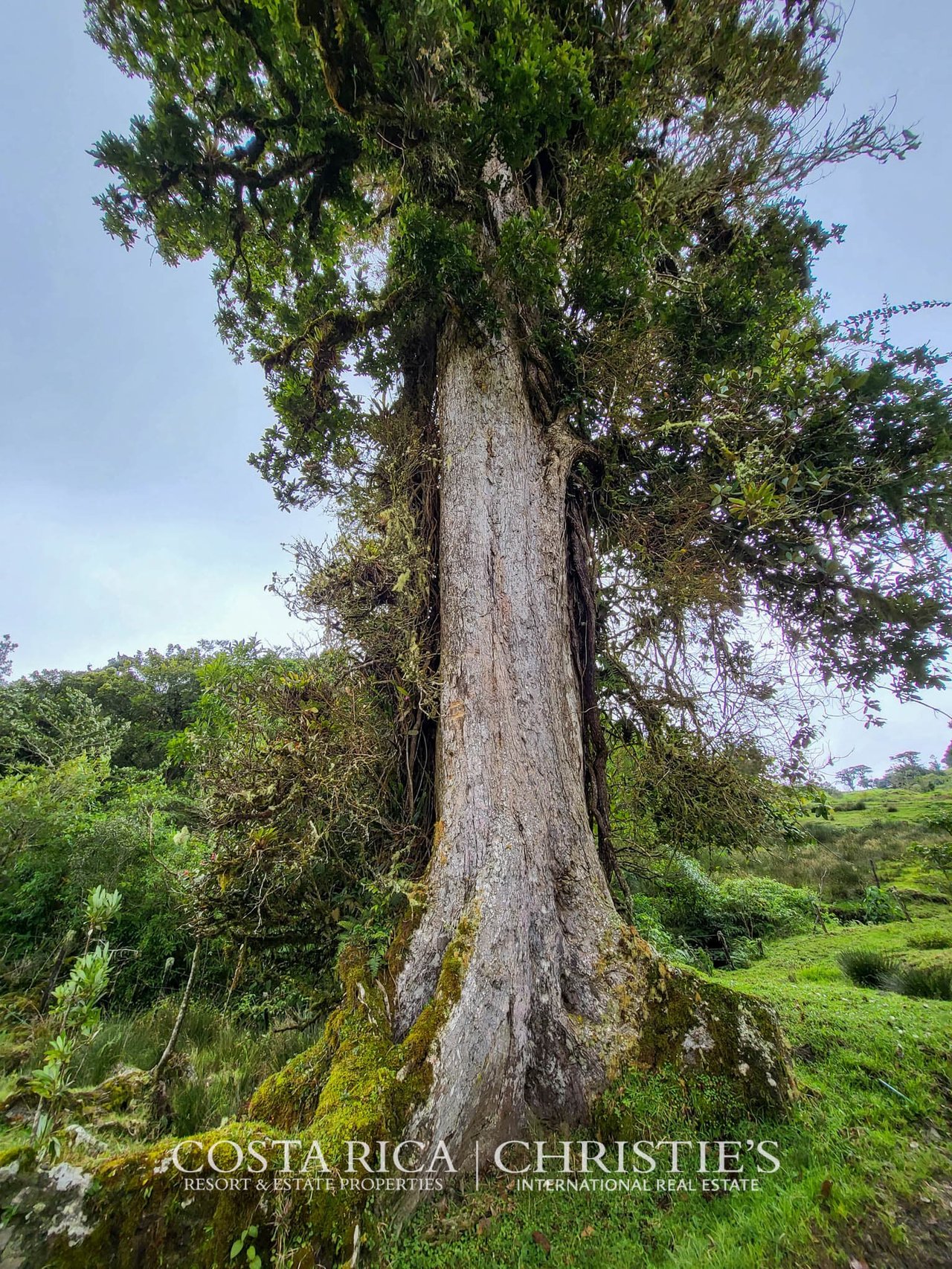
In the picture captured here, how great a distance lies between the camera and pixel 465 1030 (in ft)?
7.99

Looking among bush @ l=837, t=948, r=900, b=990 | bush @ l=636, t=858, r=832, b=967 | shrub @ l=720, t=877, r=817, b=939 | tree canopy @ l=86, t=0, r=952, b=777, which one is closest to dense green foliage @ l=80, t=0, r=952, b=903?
tree canopy @ l=86, t=0, r=952, b=777

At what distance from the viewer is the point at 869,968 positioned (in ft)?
18.2

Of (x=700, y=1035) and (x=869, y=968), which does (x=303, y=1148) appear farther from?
(x=869, y=968)

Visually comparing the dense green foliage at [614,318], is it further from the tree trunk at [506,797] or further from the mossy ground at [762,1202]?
the mossy ground at [762,1202]

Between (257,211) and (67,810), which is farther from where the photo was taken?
(67,810)

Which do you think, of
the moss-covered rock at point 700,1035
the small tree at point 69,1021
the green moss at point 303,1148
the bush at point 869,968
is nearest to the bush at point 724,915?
the bush at point 869,968

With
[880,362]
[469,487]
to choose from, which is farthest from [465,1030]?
[880,362]

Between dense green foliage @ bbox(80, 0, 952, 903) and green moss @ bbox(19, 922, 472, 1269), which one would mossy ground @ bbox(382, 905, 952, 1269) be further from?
dense green foliage @ bbox(80, 0, 952, 903)

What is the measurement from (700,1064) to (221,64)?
8.68m

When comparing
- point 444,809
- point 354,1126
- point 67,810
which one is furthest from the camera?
point 67,810

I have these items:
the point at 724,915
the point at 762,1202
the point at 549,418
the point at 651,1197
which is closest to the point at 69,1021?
the point at 651,1197

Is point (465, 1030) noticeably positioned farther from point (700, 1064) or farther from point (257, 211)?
point (257, 211)

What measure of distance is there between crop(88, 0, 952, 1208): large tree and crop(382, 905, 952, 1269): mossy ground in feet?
0.78

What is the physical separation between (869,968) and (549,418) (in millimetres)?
7102
